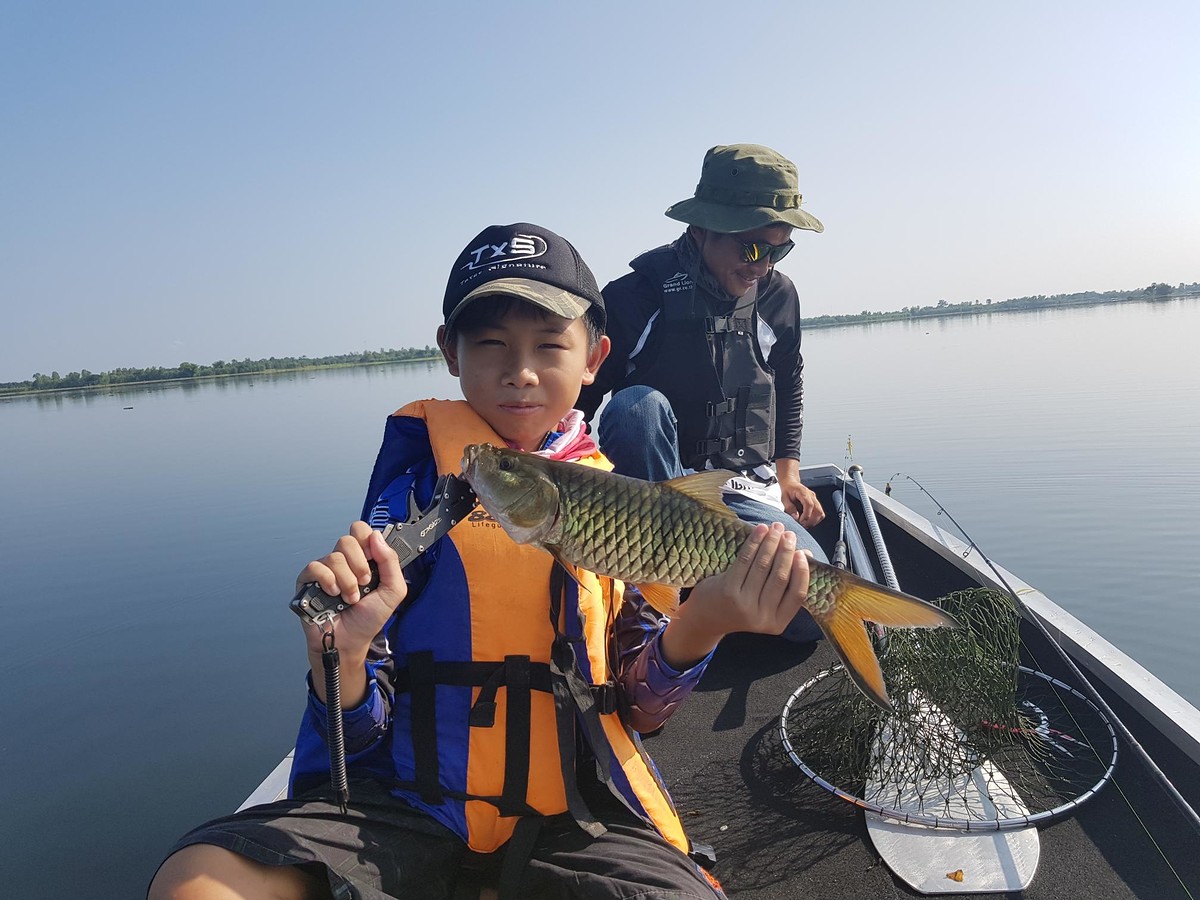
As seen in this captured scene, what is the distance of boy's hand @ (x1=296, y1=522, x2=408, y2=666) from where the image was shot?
5.71ft

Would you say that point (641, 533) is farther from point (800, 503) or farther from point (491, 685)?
point (800, 503)

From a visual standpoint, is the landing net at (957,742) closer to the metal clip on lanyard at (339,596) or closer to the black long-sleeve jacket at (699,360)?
the metal clip on lanyard at (339,596)

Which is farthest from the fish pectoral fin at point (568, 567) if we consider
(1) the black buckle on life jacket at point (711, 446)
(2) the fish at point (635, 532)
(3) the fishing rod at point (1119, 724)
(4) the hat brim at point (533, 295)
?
(1) the black buckle on life jacket at point (711, 446)

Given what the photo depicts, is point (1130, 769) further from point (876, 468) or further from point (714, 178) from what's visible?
point (876, 468)

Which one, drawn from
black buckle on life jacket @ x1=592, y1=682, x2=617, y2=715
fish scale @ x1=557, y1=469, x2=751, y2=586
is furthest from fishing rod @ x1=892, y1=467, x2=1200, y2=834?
black buckle on life jacket @ x1=592, y1=682, x2=617, y2=715

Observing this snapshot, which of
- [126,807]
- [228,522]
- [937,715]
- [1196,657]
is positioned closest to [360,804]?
[937,715]

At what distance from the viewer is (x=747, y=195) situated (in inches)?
180

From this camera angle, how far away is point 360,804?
206 centimetres

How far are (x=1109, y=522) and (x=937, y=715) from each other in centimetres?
963

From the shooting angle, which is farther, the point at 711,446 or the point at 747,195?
the point at 711,446

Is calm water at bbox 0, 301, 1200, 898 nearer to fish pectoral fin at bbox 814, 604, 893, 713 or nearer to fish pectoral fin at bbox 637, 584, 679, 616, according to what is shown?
fish pectoral fin at bbox 637, 584, 679, 616

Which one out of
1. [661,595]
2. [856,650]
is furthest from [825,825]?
[661,595]

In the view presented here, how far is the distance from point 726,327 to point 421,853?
3.82m

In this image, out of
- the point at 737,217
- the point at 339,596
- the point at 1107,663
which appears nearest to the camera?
the point at 339,596
